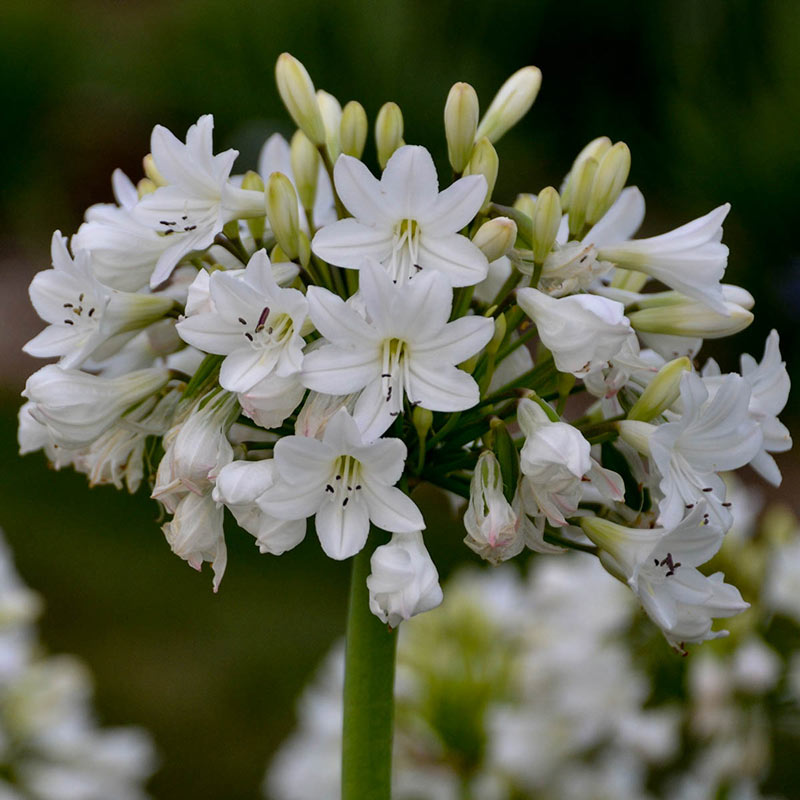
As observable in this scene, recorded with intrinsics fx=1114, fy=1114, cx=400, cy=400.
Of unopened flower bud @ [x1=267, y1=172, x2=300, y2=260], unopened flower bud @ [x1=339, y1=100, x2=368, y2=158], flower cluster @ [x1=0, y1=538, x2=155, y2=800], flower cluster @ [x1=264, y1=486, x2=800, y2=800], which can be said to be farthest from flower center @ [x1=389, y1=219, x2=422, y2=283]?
flower cluster @ [x1=0, y1=538, x2=155, y2=800]

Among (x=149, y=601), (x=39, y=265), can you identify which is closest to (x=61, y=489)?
(x=149, y=601)

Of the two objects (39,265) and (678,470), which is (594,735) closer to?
(678,470)

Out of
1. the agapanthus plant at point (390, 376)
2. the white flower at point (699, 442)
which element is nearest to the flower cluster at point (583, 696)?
the agapanthus plant at point (390, 376)

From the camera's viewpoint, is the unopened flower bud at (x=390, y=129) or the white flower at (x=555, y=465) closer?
the white flower at (x=555, y=465)

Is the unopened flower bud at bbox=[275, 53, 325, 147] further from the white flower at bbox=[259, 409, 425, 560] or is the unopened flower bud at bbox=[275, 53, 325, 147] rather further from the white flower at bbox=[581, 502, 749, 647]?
the white flower at bbox=[581, 502, 749, 647]

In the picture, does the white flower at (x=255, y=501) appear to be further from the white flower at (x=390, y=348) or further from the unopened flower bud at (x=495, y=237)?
the unopened flower bud at (x=495, y=237)
